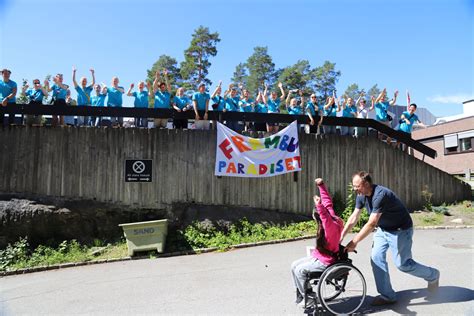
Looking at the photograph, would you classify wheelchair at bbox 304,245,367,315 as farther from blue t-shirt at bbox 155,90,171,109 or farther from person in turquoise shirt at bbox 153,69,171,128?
blue t-shirt at bbox 155,90,171,109

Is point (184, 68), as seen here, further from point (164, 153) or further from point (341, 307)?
point (341, 307)

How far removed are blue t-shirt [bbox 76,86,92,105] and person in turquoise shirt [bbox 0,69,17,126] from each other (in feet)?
5.72

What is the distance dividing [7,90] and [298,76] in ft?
114

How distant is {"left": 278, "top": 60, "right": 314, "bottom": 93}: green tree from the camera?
135 ft

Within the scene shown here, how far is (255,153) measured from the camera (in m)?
11.3

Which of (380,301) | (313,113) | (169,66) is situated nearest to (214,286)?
(380,301)

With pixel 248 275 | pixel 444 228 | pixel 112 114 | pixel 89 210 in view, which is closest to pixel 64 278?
pixel 89 210

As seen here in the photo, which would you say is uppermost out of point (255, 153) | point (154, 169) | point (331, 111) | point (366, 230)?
point (331, 111)

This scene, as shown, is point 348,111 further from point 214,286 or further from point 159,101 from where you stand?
point 214,286

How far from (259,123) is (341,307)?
25.7 ft

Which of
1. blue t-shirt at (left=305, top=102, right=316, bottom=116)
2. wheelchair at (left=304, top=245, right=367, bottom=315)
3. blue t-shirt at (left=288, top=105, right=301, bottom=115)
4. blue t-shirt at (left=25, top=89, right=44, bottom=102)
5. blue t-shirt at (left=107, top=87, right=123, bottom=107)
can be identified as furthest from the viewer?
blue t-shirt at (left=288, top=105, right=301, bottom=115)

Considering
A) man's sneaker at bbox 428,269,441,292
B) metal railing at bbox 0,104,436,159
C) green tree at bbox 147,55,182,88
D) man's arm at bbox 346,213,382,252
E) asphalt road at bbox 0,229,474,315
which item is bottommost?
asphalt road at bbox 0,229,474,315

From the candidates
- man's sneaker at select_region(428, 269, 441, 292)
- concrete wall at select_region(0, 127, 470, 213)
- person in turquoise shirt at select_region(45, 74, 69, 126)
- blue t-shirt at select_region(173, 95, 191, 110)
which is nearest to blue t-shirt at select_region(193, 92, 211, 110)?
blue t-shirt at select_region(173, 95, 191, 110)

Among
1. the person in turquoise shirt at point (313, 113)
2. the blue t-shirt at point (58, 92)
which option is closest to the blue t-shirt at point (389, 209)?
the person in turquoise shirt at point (313, 113)
